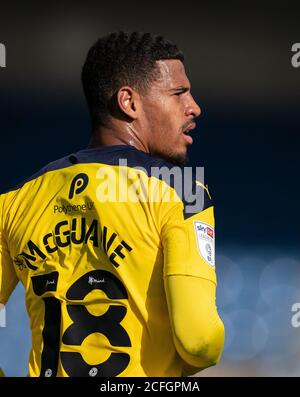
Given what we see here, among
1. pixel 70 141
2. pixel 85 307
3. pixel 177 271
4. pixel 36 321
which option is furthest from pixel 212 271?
pixel 70 141

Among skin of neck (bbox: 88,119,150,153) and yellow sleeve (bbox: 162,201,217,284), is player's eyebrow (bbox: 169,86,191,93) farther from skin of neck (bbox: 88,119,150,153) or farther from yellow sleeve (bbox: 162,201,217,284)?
yellow sleeve (bbox: 162,201,217,284)

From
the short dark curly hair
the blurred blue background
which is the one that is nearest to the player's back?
the short dark curly hair

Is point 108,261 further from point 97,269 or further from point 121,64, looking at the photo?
point 121,64

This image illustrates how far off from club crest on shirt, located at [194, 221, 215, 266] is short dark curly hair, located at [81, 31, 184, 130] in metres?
0.33

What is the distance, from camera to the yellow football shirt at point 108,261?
1567 millimetres

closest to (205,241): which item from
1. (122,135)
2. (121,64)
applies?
(122,135)

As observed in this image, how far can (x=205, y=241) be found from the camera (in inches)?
62.5

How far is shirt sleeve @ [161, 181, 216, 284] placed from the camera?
5.01 feet

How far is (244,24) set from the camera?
4656 mm

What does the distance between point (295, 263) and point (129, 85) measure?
9.01ft

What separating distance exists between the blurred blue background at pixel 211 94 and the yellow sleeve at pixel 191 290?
2.84 meters

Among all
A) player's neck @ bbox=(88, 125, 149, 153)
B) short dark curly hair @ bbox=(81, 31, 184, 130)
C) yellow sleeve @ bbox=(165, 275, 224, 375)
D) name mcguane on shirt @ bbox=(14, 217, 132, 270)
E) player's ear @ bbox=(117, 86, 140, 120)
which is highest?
short dark curly hair @ bbox=(81, 31, 184, 130)

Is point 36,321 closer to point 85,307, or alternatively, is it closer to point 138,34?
point 85,307

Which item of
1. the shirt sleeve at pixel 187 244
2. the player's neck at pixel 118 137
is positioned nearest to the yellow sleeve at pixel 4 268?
the player's neck at pixel 118 137
